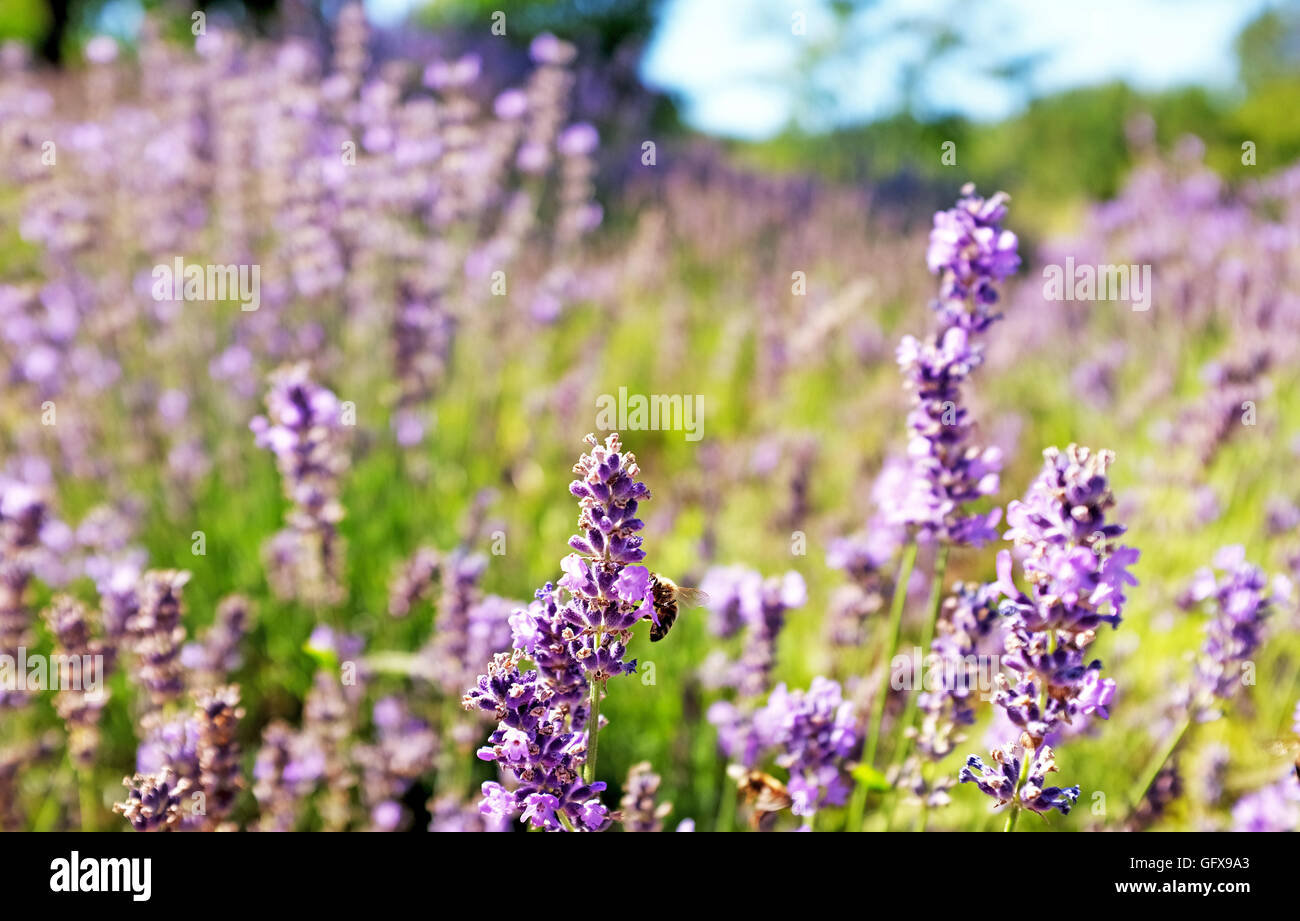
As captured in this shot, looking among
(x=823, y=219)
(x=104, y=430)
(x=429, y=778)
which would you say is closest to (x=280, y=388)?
(x=429, y=778)

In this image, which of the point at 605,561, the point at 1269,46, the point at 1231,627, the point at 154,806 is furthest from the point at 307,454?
the point at 1269,46

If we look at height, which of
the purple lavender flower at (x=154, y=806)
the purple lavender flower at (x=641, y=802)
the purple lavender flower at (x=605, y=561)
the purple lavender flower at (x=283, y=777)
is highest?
the purple lavender flower at (x=605, y=561)

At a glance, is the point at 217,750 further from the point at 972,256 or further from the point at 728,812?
the point at 972,256

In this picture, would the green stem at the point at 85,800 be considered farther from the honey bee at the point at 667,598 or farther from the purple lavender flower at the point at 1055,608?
the purple lavender flower at the point at 1055,608

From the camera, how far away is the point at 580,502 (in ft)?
4.55

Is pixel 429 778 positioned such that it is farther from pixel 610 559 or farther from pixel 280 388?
pixel 610 559

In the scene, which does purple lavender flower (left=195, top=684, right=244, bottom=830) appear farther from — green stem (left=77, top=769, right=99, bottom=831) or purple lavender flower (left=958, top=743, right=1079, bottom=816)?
purple lavender flower (left=958, top=743, right=1079, bottom=816)

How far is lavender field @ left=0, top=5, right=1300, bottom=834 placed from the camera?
1.48 metres

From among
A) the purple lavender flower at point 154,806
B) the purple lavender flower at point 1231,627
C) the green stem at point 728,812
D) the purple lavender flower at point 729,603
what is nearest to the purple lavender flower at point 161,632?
the purple lavender flower at point 154,806

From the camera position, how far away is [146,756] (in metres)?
1.83

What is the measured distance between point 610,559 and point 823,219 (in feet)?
26.0

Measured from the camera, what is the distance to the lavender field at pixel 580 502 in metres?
1.48

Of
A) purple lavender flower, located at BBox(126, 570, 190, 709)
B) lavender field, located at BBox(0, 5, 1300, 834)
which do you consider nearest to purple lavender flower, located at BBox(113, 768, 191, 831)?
lavender field, located at BBox(0, 5, 1300, 834)

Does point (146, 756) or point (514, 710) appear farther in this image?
point (146, 756)
